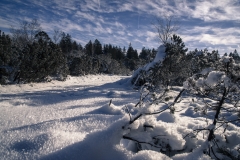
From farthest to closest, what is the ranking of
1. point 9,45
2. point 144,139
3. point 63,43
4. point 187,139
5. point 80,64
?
point 63,43 < point 80,64 < point 9,45 < point 187,139 < point 144,139

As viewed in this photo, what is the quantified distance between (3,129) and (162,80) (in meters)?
7.55

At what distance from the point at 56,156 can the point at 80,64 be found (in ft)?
58.4

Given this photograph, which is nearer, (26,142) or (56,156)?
(56,156)

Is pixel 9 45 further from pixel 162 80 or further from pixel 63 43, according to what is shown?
pixel 63 43

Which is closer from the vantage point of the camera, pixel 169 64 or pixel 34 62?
pixel 34 62

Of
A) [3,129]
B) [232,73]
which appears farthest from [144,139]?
[3,129]

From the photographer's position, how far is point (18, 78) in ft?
25.8

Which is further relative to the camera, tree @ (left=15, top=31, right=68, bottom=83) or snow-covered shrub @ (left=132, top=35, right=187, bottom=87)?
snow-covered shrub @ (left=132, top=35, right=187, bottom=87)

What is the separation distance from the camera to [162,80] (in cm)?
814

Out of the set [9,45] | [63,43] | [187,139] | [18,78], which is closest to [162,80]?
[187,139]

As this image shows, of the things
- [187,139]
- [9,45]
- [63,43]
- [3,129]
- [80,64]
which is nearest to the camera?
[187,139]

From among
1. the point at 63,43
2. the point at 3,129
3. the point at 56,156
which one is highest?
the point at 63,43

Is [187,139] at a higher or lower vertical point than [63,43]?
lower

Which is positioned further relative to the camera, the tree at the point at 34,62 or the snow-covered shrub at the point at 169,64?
the snow-covered shrub at the point at 169,64
